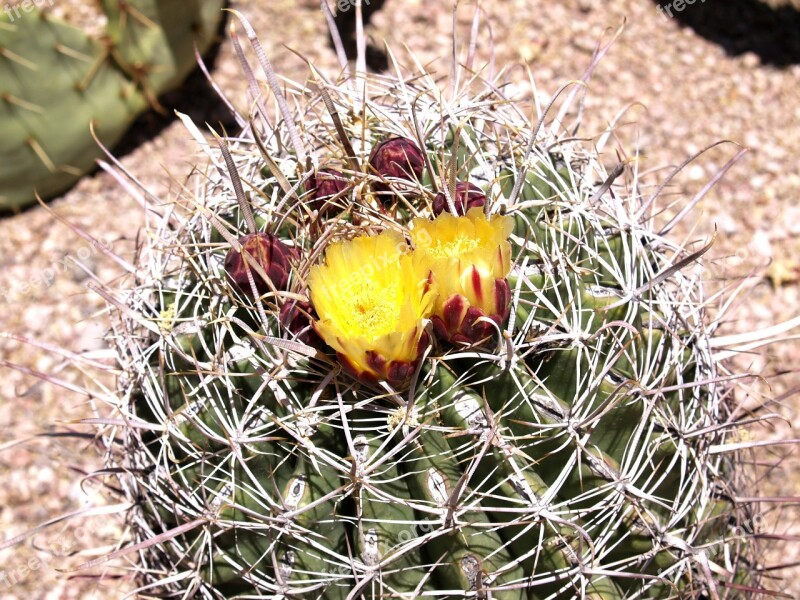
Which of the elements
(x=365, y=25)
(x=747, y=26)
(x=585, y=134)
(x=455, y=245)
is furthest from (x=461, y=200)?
(x=747, y=26)

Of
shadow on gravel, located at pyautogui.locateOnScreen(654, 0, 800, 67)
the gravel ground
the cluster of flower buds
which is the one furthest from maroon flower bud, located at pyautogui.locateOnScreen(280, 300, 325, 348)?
shadow on gravel, located at pyautogui.locateOnScreen(654, 0, 800, 67)

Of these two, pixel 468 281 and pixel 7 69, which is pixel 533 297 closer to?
pixel 468 281

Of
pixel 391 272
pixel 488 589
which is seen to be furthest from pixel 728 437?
pixel 391 272

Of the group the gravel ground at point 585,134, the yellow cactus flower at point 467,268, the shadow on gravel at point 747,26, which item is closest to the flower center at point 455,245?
the yellow cactus flower at point 467,268

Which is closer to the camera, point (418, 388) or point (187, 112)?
point (418, 388)

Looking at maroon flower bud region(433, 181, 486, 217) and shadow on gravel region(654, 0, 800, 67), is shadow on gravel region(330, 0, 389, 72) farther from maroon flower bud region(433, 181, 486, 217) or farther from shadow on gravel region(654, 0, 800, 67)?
maroon flower bud region(433, 181, 486, 217)

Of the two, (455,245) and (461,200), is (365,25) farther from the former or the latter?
(455,245)
